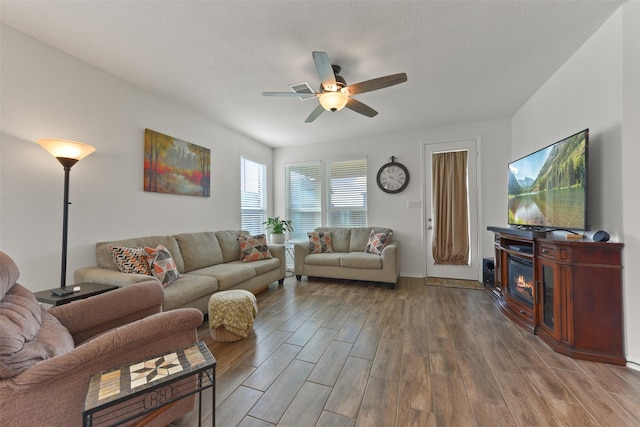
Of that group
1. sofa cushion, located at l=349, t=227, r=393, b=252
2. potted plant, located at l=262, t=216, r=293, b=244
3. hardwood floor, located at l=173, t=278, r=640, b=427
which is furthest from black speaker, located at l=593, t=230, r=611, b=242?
potted plant, located at l=262, t=216, r=293, b=244

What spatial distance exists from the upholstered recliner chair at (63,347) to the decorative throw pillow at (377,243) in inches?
127

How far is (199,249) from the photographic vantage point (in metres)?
3.38

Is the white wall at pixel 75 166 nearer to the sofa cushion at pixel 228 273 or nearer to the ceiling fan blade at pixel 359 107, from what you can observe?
the sofa cushion at pixel 228 273

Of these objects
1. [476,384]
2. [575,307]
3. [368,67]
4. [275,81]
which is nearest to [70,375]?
[476,384]

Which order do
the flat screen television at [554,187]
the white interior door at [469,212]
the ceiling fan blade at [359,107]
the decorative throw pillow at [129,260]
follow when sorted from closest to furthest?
the flat screen television at [554,187] → the decorative throw pillow at [129,260] → the ceiling fan blade at [359,107] → the white interior door at [469,212]

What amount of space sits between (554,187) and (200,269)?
158 inches

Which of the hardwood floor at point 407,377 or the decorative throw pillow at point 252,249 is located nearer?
the hardwood floor at point 407,377

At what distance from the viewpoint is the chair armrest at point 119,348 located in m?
0.95

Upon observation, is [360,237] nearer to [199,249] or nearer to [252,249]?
[252,249]

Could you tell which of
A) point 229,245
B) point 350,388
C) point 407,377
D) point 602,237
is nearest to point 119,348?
point 350,388

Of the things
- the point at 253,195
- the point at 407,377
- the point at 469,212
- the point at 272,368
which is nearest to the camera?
the point at 407,377

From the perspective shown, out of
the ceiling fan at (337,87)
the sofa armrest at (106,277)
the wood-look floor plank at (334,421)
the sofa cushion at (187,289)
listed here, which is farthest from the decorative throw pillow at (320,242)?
the wood-look floor plank at (334,421)

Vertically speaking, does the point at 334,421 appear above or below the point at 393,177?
below

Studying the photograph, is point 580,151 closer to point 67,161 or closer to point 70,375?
point 70,375
